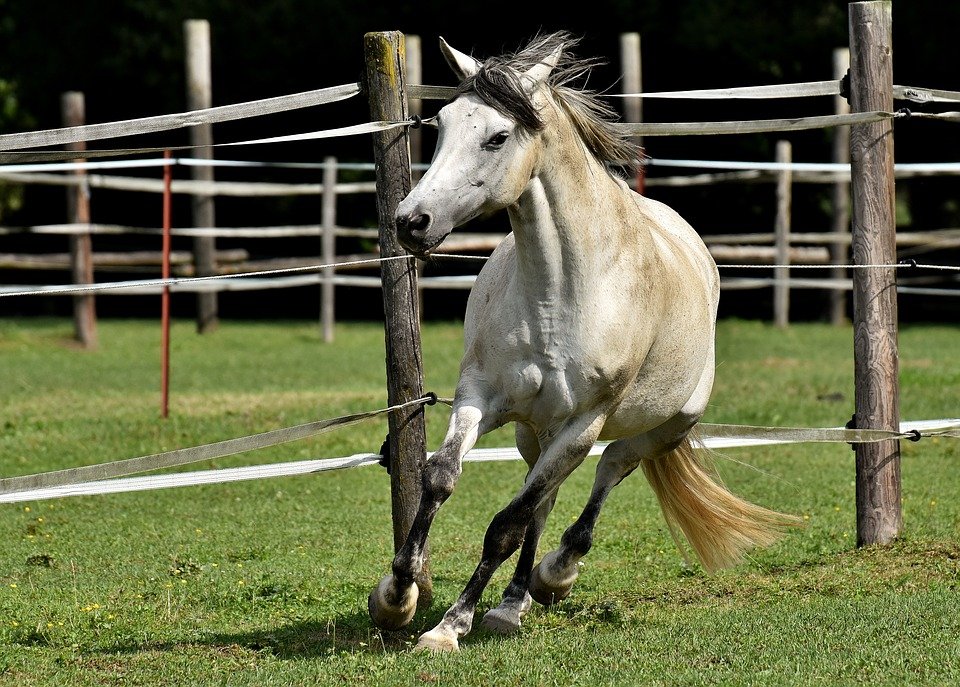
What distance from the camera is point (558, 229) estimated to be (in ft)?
14.0

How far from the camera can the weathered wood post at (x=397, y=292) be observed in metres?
4.78

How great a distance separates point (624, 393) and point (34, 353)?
10.9m

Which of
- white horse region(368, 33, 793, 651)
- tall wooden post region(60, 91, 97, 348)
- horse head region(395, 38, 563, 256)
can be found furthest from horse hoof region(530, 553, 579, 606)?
tall wooden post region(60, 91, 97, 348)

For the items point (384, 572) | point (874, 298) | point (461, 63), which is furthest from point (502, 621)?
point (874, 298)

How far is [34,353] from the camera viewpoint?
14.0 meters

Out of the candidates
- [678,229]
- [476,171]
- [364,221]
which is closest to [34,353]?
[364,221]

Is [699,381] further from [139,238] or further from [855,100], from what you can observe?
[139,238]

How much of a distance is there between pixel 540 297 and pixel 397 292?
821 millimetres

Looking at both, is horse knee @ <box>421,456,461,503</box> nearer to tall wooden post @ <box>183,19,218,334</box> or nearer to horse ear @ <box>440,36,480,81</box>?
horse ear @ <box>440,36,480,81</box>

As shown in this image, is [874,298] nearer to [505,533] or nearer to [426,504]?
[505,533]

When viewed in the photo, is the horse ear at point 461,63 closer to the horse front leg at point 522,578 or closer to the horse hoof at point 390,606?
the horse front leg at point 522,578

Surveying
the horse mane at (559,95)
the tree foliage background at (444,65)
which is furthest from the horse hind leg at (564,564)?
the tree foliage background at (444,65)

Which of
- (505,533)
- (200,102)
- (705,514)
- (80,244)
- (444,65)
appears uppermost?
(444,65)

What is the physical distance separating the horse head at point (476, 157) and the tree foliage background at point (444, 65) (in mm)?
12968
